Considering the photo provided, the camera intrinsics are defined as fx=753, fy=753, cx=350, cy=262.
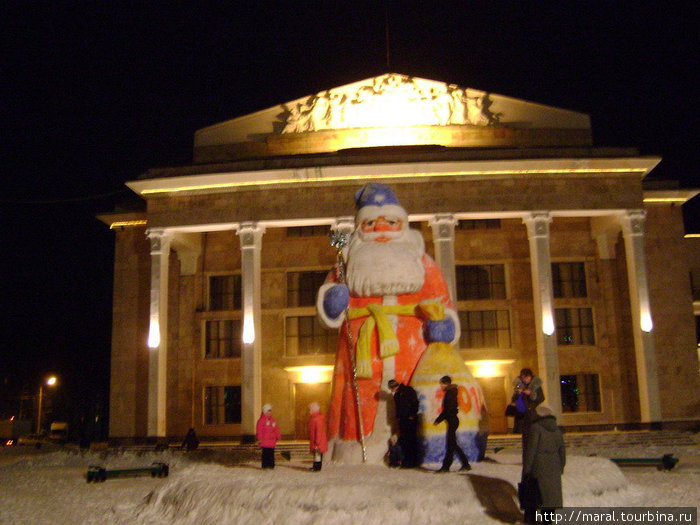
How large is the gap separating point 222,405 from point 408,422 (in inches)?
734

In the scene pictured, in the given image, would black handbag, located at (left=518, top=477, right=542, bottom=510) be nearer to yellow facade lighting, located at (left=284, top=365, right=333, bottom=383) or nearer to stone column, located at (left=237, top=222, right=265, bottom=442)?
stone column, located at (left=237, top=222, right=265, bottom=442)

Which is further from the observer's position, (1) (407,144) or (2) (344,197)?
(1) (407,144)

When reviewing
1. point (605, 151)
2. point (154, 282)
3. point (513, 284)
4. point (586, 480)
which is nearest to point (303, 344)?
point (154, 282)

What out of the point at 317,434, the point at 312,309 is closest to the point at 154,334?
the point at 312,309

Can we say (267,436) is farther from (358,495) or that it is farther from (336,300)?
(358,495)

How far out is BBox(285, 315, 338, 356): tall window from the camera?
27312 mm

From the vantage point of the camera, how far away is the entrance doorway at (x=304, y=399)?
26859 mm

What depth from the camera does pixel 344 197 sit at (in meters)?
24.6

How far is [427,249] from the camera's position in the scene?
27.2 meters

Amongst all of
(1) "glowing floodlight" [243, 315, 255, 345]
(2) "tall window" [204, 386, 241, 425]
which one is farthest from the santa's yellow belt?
(2) "tall window" [204, 386, 241, 425]

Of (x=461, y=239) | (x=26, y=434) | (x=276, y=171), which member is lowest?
(x=26, y=434)

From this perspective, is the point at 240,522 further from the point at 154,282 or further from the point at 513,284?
the point at 513,284

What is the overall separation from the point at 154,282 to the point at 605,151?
15428 mm

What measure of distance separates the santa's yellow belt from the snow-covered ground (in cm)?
143
